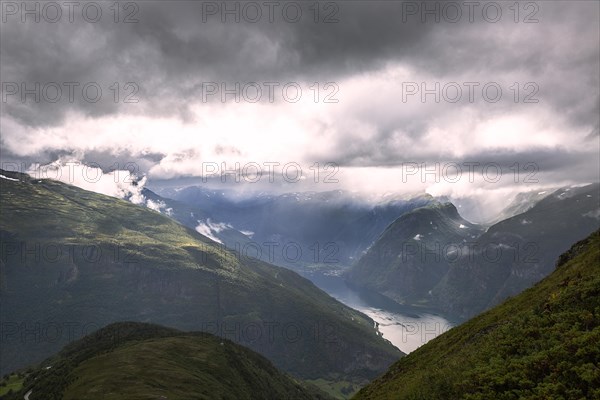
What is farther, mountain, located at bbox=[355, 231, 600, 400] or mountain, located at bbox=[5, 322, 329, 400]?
mountain, located at bbox=[5, 322, 329, 400]

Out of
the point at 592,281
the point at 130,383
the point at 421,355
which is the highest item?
the point at 592,281

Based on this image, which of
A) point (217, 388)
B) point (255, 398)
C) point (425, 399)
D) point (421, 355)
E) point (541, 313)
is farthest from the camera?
point (255, 398)

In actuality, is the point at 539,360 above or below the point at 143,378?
above

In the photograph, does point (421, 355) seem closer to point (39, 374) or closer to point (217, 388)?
point (217, 388)

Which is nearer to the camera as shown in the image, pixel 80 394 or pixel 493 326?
pixel 493 326

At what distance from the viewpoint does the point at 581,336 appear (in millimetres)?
29156

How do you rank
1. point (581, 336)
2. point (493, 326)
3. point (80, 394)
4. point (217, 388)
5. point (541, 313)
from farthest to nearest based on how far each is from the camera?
point (217, 388)
point (80, 394)
point (493, 326)
point (541, 313)
point (581, 336)

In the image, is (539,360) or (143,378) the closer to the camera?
(539,360)

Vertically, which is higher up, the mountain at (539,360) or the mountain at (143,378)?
the mountain at (539,360)

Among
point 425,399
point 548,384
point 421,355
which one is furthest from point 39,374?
point 548,384

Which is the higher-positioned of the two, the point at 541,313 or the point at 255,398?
the point at 541,313

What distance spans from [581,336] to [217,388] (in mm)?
153802

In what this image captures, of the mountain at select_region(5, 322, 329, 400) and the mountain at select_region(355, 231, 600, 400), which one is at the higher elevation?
the mountain at select_region(355, 231, 600, 400)

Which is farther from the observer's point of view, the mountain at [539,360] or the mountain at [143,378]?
the mountain at [143,378]
